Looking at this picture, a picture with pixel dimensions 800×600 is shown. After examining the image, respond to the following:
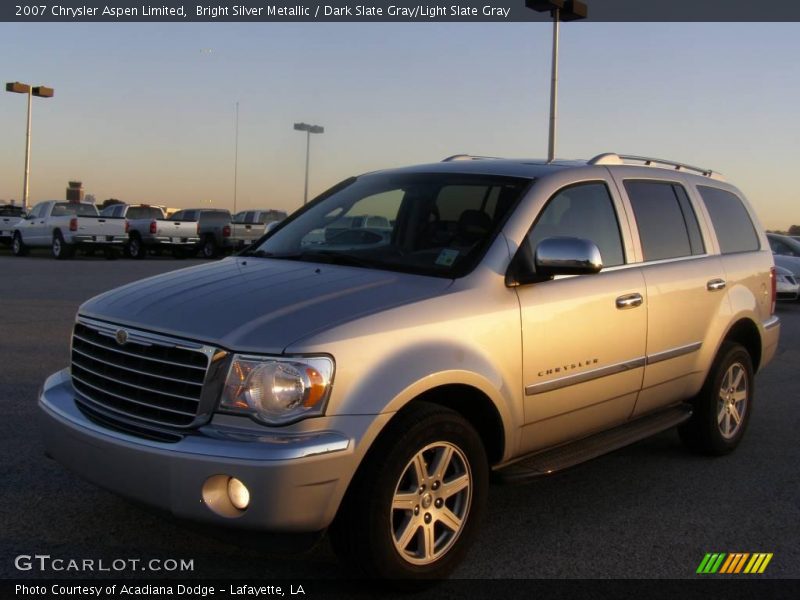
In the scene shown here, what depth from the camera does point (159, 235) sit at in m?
28.2

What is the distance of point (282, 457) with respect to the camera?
3.04 m

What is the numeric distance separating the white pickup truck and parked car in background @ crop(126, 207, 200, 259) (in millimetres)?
1198

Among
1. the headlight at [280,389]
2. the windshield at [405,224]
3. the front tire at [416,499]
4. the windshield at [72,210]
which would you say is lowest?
the front tire at [416,499]

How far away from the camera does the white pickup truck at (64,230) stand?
2575 cm

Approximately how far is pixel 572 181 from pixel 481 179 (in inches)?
19.7

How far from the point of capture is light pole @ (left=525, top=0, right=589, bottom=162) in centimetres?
1866

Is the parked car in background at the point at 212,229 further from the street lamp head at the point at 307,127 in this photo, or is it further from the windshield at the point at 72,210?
the street lamp head at the point at 307,127

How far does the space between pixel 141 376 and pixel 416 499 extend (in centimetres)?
124

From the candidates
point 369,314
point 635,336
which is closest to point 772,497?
point 635,336

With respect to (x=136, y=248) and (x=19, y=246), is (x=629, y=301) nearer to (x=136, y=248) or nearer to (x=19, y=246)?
(x=136, y=248)

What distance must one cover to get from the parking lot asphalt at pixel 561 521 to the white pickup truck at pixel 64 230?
20703mm

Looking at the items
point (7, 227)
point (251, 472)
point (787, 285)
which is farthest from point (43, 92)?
point (251, 472)
